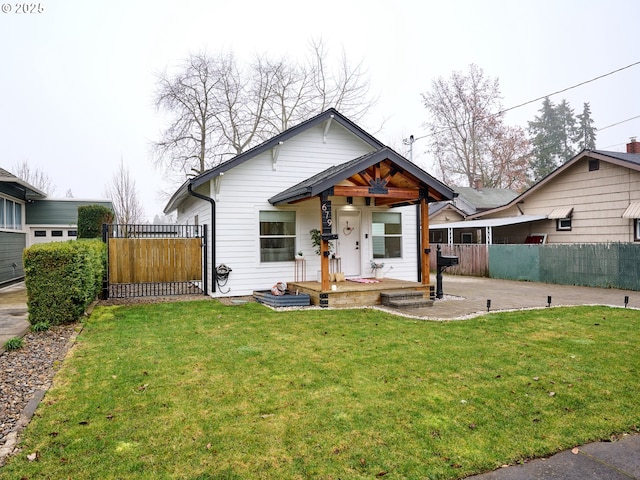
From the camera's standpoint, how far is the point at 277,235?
10820 millimetres

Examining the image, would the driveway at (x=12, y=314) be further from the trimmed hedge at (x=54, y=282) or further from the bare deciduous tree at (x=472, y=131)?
the bare deciduous tree at (x=472, y=131)

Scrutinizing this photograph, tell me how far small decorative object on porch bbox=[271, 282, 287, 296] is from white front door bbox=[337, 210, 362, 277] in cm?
196

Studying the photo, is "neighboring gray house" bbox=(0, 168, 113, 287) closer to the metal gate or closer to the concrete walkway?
the concrete walkway

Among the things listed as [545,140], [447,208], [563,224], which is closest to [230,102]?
[447,208]

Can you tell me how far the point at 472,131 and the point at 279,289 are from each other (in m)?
23.3

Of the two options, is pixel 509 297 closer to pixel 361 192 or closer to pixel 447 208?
pixel 361 192

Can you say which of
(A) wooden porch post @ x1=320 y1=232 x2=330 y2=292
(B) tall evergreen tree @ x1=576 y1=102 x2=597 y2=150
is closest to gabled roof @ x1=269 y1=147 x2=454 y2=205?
(A) wooden porch post @ x1=320 y1=232 x2=330 y2=292

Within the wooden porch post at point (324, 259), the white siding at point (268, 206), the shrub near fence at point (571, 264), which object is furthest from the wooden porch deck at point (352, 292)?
the shrub near fence at point (571, 264)

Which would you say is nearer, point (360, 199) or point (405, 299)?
point (405, 299)

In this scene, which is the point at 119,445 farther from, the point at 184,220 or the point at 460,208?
the point at 460,208

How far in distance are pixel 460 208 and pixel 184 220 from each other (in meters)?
15.5

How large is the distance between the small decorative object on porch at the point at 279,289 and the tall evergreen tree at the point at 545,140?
135 ft

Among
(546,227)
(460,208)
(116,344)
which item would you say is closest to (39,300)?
(116,344)

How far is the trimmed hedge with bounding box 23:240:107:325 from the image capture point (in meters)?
6.67
